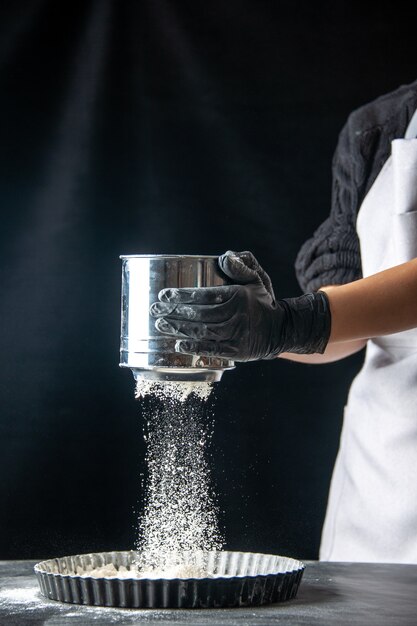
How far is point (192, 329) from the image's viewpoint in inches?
44.1

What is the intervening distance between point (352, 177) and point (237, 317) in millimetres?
748

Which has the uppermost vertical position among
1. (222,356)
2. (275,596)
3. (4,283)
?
(4,283)

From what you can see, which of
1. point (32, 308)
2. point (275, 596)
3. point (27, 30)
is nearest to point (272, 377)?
point (32, 308)

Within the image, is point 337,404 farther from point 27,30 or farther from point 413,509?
point 27,30

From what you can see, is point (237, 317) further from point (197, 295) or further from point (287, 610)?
point (287, 610)

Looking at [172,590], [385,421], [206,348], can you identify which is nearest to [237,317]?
[206,348]

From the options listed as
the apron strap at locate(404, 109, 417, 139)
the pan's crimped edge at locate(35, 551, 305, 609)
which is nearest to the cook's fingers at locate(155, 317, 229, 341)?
the pan's crimped edge at locate(35, 551, 305, 609)

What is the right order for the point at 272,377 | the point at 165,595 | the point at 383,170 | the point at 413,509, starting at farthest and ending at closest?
the point at 272,377
the point at 383,170
the point at 413,509
the point at 165,595

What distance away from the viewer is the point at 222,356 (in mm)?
1151

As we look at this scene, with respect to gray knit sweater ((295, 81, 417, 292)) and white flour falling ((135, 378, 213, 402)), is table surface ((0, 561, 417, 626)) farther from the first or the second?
gray knit sweater ((295, 81, 417, 292))

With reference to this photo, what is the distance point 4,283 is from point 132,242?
12.0 inches

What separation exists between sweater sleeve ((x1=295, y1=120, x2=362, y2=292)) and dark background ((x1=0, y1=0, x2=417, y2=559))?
38 cm

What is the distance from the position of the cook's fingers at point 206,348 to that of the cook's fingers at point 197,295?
0.05 meters

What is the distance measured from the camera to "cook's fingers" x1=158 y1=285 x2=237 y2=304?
1100 mm
